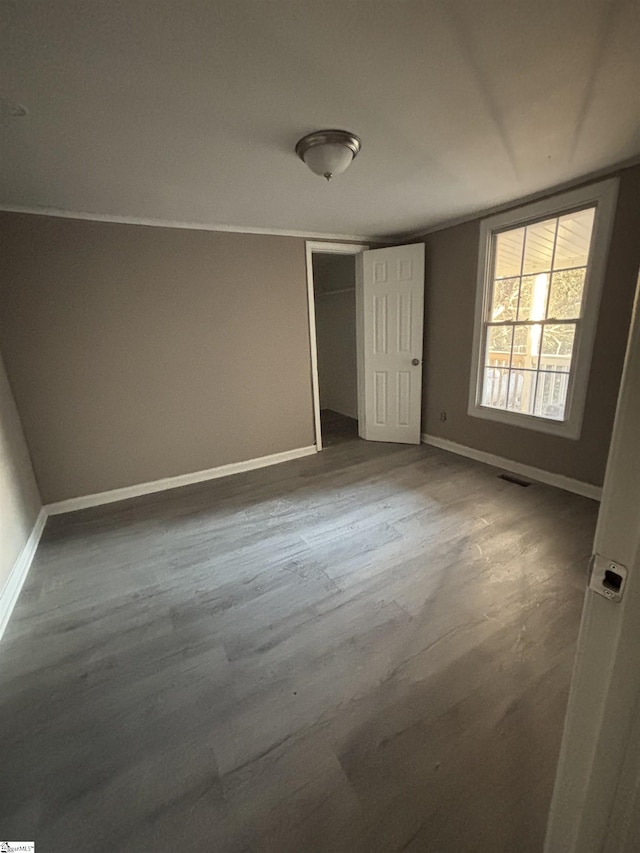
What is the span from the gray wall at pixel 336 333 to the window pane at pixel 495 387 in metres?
2.02

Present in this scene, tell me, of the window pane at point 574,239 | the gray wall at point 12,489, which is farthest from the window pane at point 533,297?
the gray wall at point 12,489

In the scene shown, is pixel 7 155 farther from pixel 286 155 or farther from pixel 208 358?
pixel 208 358

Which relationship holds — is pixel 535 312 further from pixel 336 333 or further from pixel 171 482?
pixel 171 482

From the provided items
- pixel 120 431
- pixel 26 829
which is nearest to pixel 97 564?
pixel 120 431

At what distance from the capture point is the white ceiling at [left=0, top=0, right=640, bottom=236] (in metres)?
1.11

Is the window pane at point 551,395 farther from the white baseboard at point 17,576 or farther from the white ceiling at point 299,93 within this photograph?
the white baseboard at point 17,576

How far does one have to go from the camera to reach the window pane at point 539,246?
2.87 metres

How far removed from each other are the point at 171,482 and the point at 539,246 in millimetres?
3793

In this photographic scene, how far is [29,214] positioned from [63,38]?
1854 mm

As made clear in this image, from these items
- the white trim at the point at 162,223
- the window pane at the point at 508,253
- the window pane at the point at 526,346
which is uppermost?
the white trim at the point at 162,223

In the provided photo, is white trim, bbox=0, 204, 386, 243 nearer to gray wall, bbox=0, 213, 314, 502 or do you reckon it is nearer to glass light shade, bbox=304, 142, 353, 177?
A: gray wall, bbox=0, 213, 314, 502

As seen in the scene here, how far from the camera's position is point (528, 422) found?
3.14 m

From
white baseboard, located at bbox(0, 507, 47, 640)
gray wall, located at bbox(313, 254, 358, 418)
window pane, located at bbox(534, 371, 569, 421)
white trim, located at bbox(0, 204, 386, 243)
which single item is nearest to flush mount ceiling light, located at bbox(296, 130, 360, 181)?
white trim, located at bbox(0, 204, 386, 243)

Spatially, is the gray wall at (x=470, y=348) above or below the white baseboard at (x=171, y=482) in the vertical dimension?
above
